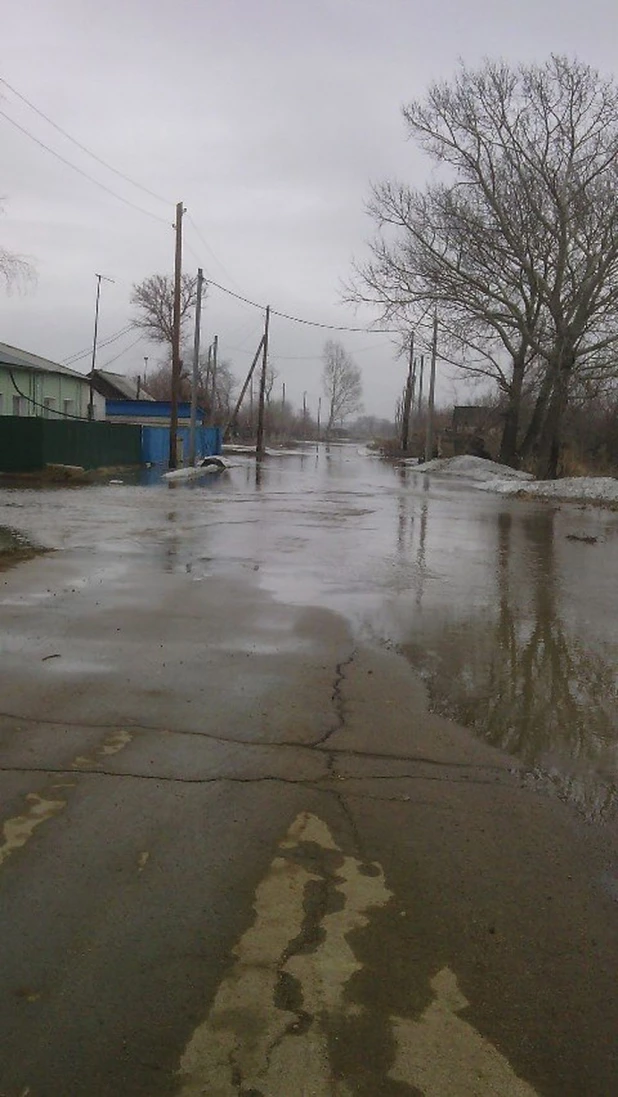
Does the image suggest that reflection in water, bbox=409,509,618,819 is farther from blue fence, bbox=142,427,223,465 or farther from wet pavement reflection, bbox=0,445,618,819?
blue fence, bbox=142,427,223,465

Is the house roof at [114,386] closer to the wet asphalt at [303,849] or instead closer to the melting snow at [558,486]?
the melting snow at [558,486]

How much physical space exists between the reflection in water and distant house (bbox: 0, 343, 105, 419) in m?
25.3

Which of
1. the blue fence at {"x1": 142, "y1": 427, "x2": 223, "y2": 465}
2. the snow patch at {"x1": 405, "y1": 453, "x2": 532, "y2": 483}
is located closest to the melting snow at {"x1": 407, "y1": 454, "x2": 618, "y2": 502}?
the snow patch at {"x1": 405, "y1": 453, "x2": 532, "y2": 483}

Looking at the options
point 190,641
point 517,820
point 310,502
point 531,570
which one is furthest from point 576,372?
point 517,820

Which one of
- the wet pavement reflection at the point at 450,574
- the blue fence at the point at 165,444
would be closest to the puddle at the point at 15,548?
the wet pavement reflection at the point at 450,574

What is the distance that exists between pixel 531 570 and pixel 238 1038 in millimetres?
10309

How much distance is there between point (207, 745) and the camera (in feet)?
16.1

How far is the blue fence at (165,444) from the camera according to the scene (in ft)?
121

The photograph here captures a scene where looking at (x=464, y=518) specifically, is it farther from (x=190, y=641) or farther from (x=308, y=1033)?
(x=308, y=1033)

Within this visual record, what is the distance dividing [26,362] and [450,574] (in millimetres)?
27912

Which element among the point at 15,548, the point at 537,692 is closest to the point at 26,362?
the point at 15,548

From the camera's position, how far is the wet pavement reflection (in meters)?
5.73

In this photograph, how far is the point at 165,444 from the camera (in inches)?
1569

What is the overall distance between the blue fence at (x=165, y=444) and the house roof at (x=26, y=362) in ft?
15.9
